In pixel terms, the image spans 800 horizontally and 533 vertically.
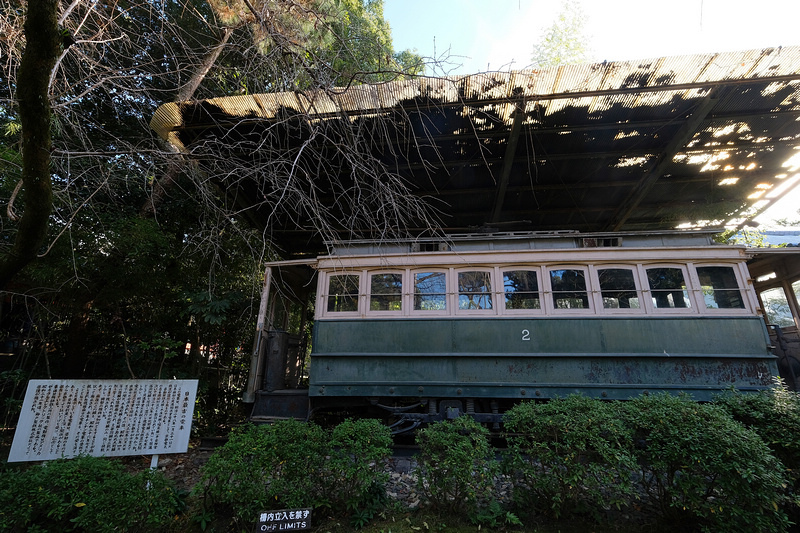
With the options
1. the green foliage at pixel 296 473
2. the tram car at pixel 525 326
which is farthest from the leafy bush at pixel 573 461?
the tram car at pixel 525 326

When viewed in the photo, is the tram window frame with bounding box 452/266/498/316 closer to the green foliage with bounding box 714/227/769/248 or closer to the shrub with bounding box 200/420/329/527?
the shrub with bounding box 200/420/329/527

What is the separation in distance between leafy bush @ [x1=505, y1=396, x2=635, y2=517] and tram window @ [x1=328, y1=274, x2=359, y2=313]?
2.92 m

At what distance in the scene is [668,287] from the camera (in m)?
5.15

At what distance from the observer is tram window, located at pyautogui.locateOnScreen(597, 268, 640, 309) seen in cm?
511

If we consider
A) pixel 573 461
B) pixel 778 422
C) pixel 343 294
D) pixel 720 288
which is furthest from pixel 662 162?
pixel 343 294

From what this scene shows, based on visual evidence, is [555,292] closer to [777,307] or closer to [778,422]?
[778,422]

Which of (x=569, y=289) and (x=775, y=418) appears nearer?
(x=775, y=418)

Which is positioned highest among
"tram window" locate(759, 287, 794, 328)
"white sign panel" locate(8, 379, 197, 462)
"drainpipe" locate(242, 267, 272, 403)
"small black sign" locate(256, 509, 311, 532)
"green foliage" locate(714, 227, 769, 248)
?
"green foliage" locate(714, 227, 769, 248)

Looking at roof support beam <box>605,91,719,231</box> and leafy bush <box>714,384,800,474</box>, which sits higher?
roof support beam <box>605,91,719,231</box>

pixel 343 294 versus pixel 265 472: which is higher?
pixel 343 294

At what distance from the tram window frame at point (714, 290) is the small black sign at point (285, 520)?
17.2 feet

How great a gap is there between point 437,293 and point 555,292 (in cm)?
160

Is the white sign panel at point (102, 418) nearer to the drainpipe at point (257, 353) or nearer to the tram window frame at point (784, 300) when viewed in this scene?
the drainpipe at point (257, 353)

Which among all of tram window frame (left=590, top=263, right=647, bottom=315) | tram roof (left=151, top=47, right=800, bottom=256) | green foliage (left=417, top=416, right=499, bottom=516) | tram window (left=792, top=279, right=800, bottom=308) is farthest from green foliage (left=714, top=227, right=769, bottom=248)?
green foliage (left=417, top=416, right=499, bottom=516)
